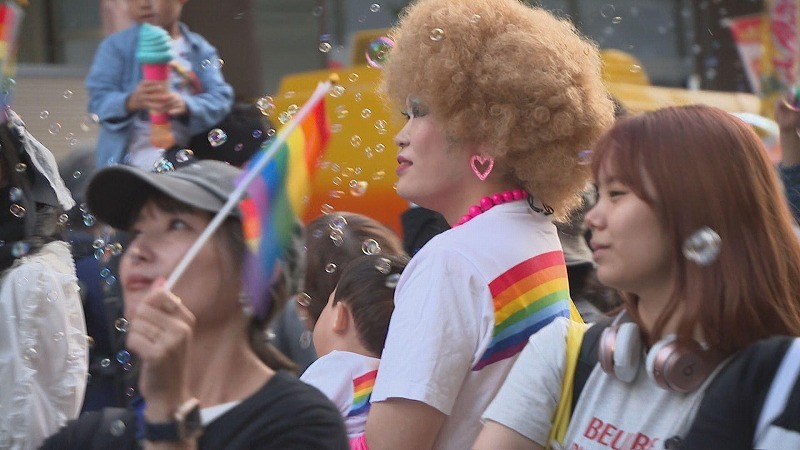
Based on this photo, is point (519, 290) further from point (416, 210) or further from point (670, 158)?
point (416, 210)

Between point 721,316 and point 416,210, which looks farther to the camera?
point 416,210

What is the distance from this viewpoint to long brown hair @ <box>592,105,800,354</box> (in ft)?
7.36

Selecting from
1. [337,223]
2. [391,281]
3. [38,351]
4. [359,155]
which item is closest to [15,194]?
[38,351]

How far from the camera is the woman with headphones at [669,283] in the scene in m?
2.21

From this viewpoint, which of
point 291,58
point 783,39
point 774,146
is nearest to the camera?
point 774,146

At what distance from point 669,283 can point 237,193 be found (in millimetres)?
779

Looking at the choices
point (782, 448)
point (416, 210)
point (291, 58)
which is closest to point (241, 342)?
point (782, 448)

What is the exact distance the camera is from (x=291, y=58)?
903 cm

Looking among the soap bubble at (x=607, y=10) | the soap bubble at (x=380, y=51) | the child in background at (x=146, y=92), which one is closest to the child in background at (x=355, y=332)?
the soap bubble at (x=380, y=51)

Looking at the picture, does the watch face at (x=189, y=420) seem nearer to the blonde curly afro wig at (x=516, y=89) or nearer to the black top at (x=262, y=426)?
the black top at (x=262, y=426)

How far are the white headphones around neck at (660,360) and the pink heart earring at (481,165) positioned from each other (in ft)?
2.54

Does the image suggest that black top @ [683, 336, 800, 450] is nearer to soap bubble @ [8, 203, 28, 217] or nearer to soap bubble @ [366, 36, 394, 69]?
soap bubble @ [366, 36, 394, 69]

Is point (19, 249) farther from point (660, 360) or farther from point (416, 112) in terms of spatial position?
point (660, 360)

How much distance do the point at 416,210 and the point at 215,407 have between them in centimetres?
224
